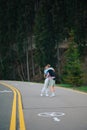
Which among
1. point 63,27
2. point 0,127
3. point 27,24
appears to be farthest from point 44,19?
point 0,127

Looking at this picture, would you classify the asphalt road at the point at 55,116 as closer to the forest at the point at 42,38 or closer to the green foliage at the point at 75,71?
the green foliage at the point at 75,71

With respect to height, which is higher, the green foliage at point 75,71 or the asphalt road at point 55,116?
the asphalt road at point 55,116

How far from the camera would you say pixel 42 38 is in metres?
66.9

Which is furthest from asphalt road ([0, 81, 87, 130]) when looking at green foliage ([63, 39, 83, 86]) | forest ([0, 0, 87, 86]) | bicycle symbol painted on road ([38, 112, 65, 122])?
Result: forest ([0, 0, 87, 86])

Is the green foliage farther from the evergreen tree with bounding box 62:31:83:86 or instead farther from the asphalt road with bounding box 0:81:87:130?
the asphalt road with bounding box 0:81:87:130

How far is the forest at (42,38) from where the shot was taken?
56562 millimetres

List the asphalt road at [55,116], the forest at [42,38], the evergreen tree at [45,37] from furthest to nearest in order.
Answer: the evergreen tree at [45,37] < the forest at [42,38] < the asphalt road at [55,116]

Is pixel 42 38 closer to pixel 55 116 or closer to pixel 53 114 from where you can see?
pixel 53 114

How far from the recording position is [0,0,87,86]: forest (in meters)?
56.6

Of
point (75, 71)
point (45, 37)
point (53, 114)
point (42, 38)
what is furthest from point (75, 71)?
point (53, 114)

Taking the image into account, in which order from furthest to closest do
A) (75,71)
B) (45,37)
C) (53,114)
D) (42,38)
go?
(42,38), (45,37), (75,71), (53,114)

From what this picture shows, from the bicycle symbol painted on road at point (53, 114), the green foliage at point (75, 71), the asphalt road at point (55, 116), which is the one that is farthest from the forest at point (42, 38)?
the bicycle symbol painted on road at point (53, 114)

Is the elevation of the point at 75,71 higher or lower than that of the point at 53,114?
lower

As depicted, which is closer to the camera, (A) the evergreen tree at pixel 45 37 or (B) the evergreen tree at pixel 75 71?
(B) the evergreen tree at pixel 75 71
